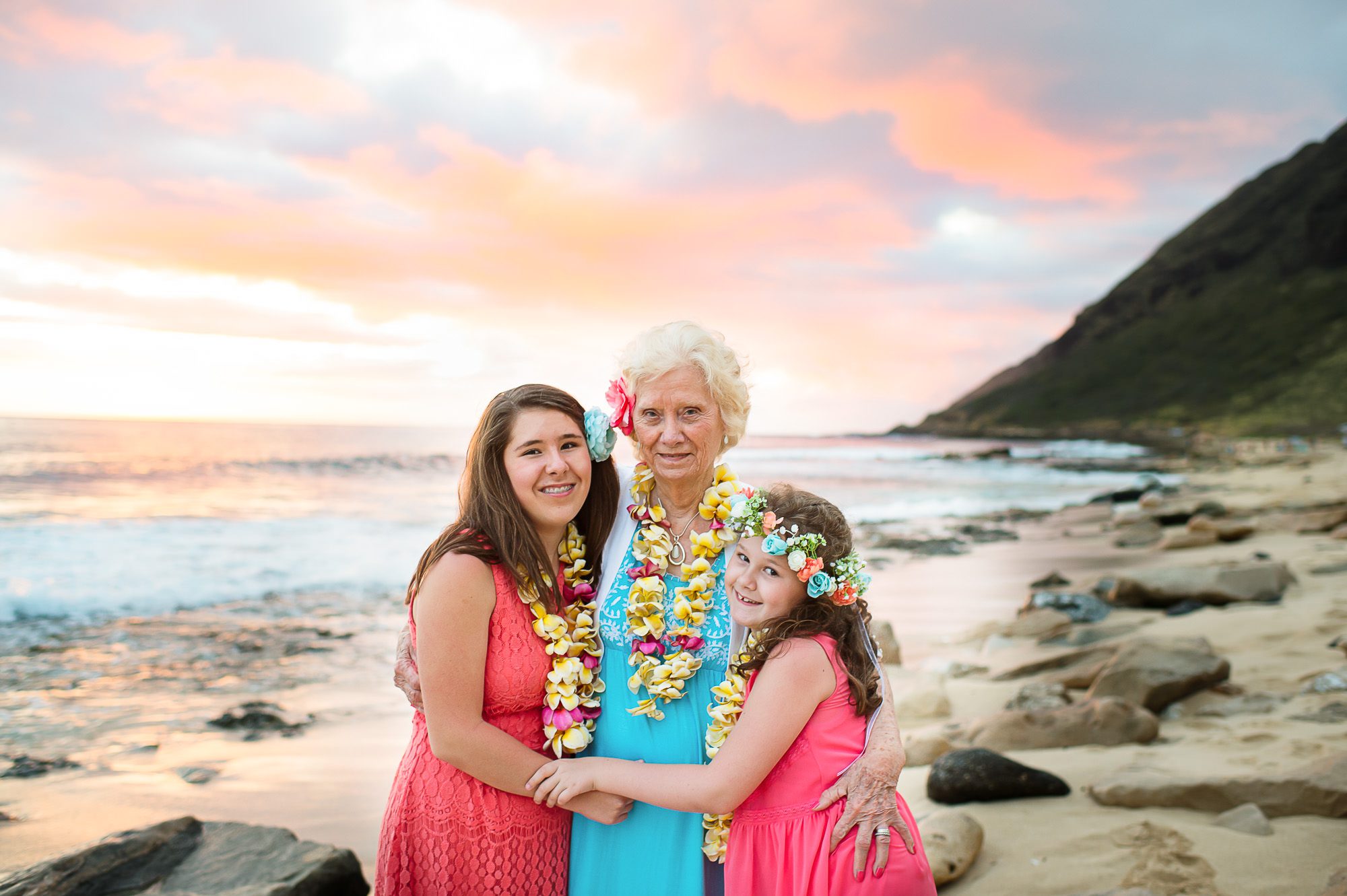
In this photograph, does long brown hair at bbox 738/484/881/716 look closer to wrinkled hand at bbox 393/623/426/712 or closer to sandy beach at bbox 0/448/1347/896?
wrinkled hand at bbox 393/623/426/712

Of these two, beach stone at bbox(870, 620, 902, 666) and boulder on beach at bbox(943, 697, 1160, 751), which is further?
beach stone at bbox(870, 620, 902, 666)

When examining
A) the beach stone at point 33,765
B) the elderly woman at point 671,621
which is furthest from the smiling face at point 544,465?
the beach stone at point 33,765

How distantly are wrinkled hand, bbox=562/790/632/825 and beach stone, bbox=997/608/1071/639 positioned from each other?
6.49m

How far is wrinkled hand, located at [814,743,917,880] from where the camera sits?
8.02 feet

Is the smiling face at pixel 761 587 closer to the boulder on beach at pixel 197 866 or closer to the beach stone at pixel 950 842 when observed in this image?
the beach stone at pixel 950 842

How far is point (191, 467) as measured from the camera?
26.5m

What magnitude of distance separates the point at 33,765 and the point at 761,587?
553cm

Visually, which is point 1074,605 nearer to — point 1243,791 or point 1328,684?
point 1328,684

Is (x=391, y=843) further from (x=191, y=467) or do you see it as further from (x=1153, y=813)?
(x=191, y=467)

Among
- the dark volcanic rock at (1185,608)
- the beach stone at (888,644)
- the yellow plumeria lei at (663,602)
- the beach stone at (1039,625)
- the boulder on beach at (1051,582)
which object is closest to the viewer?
the yellow plumeria lei at (663,602)

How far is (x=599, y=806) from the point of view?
2.72 meters

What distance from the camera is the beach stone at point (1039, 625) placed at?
8109mm

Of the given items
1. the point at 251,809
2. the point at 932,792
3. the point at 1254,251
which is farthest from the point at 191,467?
the point at 1254,251

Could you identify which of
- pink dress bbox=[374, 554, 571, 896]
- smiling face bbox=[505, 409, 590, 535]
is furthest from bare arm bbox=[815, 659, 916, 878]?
smiling face bbox=[505, 409, 590, 535]
